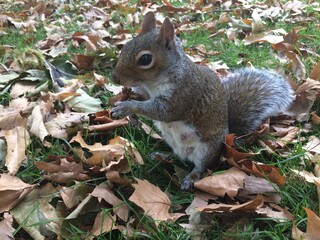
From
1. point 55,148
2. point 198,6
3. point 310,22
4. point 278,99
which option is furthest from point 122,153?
point 198,6

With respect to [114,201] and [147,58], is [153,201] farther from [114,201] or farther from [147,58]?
[147,58]

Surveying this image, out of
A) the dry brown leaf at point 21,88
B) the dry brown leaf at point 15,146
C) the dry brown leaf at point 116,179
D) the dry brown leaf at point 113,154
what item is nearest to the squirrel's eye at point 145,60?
the dry brown leaf at point 113,154

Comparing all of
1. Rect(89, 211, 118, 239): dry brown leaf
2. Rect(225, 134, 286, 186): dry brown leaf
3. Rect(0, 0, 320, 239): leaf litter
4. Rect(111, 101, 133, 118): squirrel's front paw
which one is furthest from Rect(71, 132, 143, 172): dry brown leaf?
Rect(225, 134, 286, 186): dry brown leaf

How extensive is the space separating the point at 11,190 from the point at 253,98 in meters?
1.03

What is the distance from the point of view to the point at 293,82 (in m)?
1.94

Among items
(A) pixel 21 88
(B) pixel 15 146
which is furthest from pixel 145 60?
(A) pixel 21 88

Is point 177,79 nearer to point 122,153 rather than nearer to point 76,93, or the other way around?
point 122,153

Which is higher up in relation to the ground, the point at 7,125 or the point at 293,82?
the point at 7,125

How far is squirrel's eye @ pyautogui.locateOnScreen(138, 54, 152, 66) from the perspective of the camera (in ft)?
4.59

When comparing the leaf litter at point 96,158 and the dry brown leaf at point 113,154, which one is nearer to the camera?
the leaf litter at point 96,158

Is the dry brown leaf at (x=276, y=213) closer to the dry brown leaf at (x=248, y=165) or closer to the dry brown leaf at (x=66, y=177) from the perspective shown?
the dry brown leaf at (x=248, y=165)

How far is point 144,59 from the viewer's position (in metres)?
1.40

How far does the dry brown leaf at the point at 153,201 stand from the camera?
46.3 inches

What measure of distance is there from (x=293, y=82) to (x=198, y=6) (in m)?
2.08
